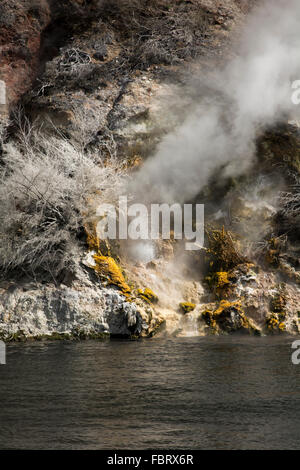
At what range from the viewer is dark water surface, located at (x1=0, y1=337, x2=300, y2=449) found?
7.12m

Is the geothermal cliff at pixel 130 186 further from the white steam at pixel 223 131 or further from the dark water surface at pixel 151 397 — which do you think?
the dark water surface at pixel 151 397

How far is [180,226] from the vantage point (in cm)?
1742

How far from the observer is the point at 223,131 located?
18.1 meters

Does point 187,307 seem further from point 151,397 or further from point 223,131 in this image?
point 151,397

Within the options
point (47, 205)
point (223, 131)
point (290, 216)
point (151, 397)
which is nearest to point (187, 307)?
point (290, 216)

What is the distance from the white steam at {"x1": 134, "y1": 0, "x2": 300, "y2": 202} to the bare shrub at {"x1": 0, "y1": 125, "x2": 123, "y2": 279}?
2.01m

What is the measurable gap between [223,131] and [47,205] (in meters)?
6.13

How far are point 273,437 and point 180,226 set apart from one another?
1074 centimetres

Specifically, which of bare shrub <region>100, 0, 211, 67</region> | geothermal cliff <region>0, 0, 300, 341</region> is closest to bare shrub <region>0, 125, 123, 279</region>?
geothermal cliff <region>0, 0, 300, 341</region>

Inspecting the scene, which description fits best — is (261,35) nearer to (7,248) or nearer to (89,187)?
(89,187)

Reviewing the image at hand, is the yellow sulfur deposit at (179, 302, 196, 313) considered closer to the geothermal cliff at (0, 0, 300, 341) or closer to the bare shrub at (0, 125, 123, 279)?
the geothermal cliff at (0, 0, 300, 341)

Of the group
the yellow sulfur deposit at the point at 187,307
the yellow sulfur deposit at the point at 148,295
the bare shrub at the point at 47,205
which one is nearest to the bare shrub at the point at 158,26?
the bare shrub at the point at 47,205

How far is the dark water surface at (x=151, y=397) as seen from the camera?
7117mm

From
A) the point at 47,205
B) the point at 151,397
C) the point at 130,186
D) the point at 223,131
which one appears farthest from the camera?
the point at 223,131
